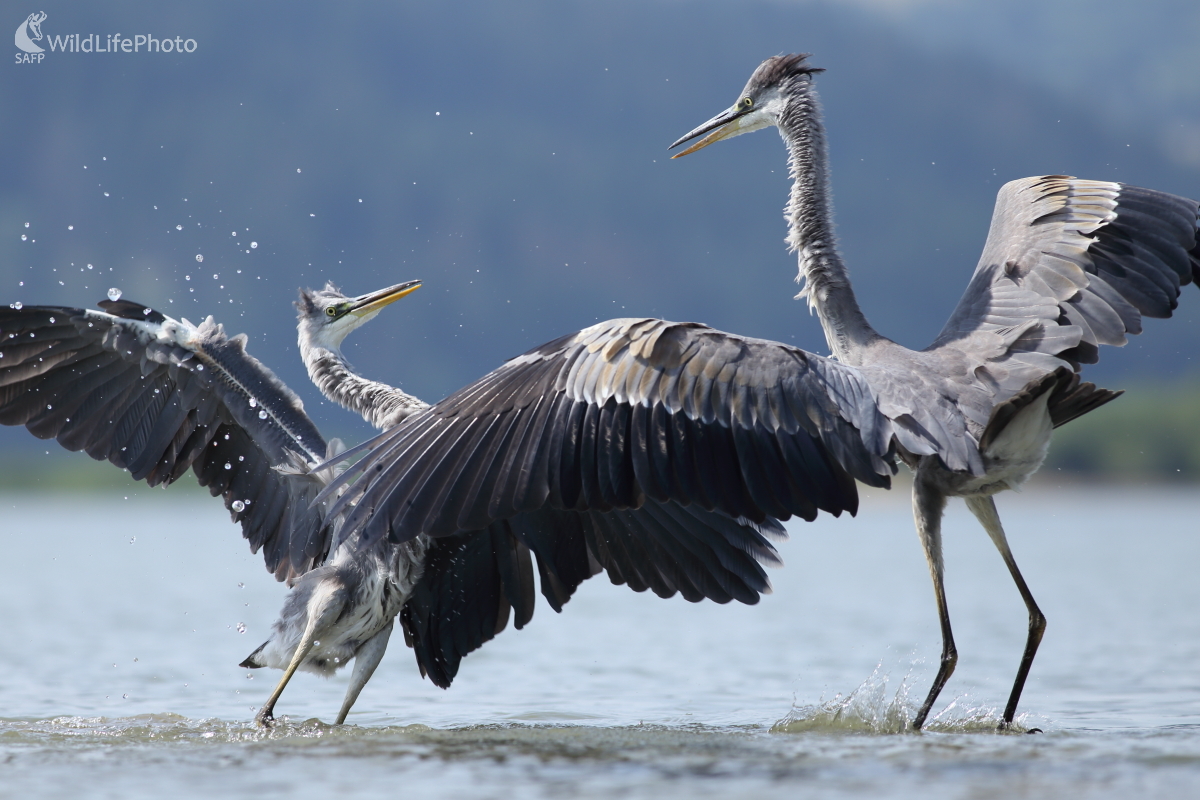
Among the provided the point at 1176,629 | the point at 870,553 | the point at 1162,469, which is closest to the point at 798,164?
the point at 1176,629

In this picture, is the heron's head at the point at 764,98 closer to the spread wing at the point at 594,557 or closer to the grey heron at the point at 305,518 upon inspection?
→ the spread wing at the point at 594,557

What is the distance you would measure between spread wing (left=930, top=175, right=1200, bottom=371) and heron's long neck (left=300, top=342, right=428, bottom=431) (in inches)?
124

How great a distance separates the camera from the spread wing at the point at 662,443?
20.0 ft

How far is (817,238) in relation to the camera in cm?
765

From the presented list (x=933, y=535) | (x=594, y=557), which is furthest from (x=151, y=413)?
(x=933, y=535)

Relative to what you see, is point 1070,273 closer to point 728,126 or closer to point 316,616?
point 728,126

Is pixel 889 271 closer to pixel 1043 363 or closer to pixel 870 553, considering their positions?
pixel 870 553

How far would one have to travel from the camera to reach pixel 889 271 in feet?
544

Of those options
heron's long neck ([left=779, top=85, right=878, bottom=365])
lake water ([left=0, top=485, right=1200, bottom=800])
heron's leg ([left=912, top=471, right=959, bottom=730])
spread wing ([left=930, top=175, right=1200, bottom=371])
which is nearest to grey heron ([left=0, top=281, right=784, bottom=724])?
lake water ([left=0, top=485, right=1200, bottom=800])

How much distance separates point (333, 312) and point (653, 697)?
355 centimetres

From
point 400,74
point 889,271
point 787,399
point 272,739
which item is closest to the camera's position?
point 787,399

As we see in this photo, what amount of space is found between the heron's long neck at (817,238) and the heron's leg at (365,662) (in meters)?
3.12

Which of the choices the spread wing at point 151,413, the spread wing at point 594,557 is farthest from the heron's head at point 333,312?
the spread wing at point 594,557

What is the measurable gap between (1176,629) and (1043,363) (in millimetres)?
7224
